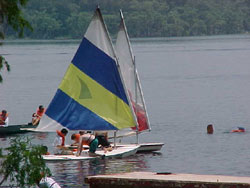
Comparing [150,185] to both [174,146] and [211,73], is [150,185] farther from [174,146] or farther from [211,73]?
[211,73]

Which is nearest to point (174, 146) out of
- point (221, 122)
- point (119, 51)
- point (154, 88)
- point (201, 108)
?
point (119, 51)

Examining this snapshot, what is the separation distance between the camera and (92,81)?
37781 mm

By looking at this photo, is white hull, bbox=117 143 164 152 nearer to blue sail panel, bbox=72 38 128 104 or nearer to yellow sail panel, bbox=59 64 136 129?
yellow sail panel, bbox=59 64 136 129

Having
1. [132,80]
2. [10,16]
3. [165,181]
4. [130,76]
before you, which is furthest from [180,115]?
[10,16]

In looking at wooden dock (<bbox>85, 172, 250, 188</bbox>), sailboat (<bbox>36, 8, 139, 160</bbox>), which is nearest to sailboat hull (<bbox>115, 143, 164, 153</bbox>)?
sailboat (<bbox>36, 8, 139, 160</bbox>)

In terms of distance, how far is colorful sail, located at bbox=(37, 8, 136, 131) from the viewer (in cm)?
3722

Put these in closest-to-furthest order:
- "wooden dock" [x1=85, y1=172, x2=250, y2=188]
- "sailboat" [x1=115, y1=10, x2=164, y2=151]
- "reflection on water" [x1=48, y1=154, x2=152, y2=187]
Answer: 1. "wooden dock" [x1=85, y1=172, x2=250, y2=188]
2. "reflection on water" [x1=48, y1=154, x2=152, y2=187]
3. "sailboat" [x1=115, y1=10, x2=164, y2=151]

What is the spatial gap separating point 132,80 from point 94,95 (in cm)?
352

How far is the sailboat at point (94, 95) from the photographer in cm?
3722

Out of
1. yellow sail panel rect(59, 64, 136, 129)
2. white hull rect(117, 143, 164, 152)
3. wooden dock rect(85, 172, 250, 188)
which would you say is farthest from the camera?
white hull rect(117, 143, 164, 152)

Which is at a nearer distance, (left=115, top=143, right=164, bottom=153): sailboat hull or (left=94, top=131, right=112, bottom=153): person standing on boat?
(left=94, top=131, right=112, bottom=153): person standing on boat

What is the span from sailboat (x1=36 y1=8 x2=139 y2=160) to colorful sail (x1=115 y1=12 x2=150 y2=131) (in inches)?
109

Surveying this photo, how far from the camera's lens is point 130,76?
40.8 m

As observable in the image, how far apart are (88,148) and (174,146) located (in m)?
10.8
